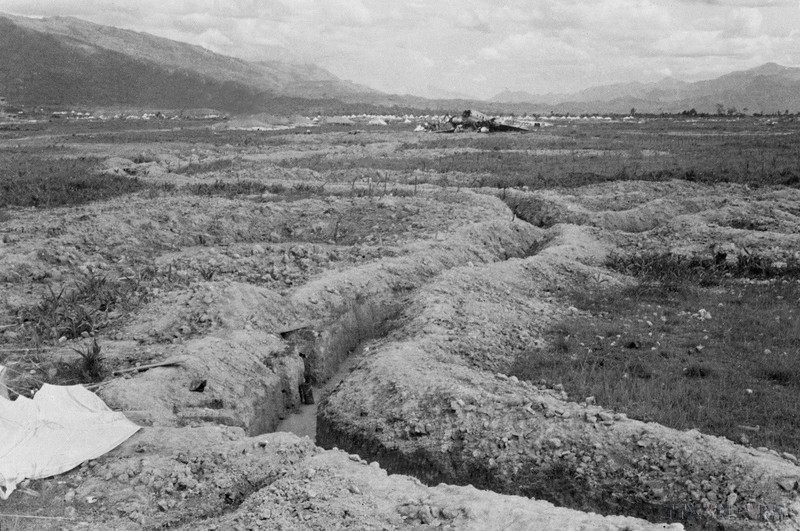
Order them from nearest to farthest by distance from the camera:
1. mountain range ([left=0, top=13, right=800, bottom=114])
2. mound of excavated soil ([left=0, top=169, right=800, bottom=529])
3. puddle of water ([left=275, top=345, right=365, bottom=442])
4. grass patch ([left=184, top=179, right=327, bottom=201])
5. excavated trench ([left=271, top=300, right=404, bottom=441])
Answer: mound of excavated soil ([left=0, top=169, right=800, bottom=529]) < puddle of water ([left=275, top=345, right=365, bottom=442]) < excavated trench ([left=271, top=300, right=404, bottom=441]) < grass patch ([left=184, top=179, right=327, bottom=201]) < mountain range ([left=0, top=13, right=800, bottom=114])

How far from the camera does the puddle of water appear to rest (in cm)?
1009

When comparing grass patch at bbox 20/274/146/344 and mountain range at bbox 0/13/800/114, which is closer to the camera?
grass patch at bbox 20/274/146/344

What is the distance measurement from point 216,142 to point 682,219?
32.9 m

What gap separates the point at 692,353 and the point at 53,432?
30.4 ft

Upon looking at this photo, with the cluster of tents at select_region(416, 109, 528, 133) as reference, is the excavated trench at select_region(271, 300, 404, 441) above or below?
below

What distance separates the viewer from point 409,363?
1016 cm

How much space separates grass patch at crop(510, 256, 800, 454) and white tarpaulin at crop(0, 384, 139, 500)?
588cm

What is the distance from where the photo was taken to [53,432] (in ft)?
24.5

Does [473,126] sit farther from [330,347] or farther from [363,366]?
[363,366]

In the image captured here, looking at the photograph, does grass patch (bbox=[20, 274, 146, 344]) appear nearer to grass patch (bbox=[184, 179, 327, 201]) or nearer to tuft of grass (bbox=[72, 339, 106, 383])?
tuft of grass (bbox=[72, 339, 106, 383])

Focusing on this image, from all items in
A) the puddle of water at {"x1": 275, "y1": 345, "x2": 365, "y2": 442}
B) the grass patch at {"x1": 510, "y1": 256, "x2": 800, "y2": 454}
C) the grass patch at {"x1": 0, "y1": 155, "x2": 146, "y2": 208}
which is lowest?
the puddle of water at {"x1": 275, "y1": 345, "x2": 365, "y2": 442}

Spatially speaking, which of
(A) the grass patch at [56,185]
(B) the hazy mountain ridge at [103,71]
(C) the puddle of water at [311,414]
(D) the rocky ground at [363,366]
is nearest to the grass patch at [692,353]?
(D) the rocky ground at [363,366]

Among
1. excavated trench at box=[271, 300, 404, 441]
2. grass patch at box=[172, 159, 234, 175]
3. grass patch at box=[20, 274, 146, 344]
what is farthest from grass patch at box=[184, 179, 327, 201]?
grass patch at box=[20, 274, 146, 344]

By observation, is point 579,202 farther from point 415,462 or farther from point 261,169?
point 415,462
